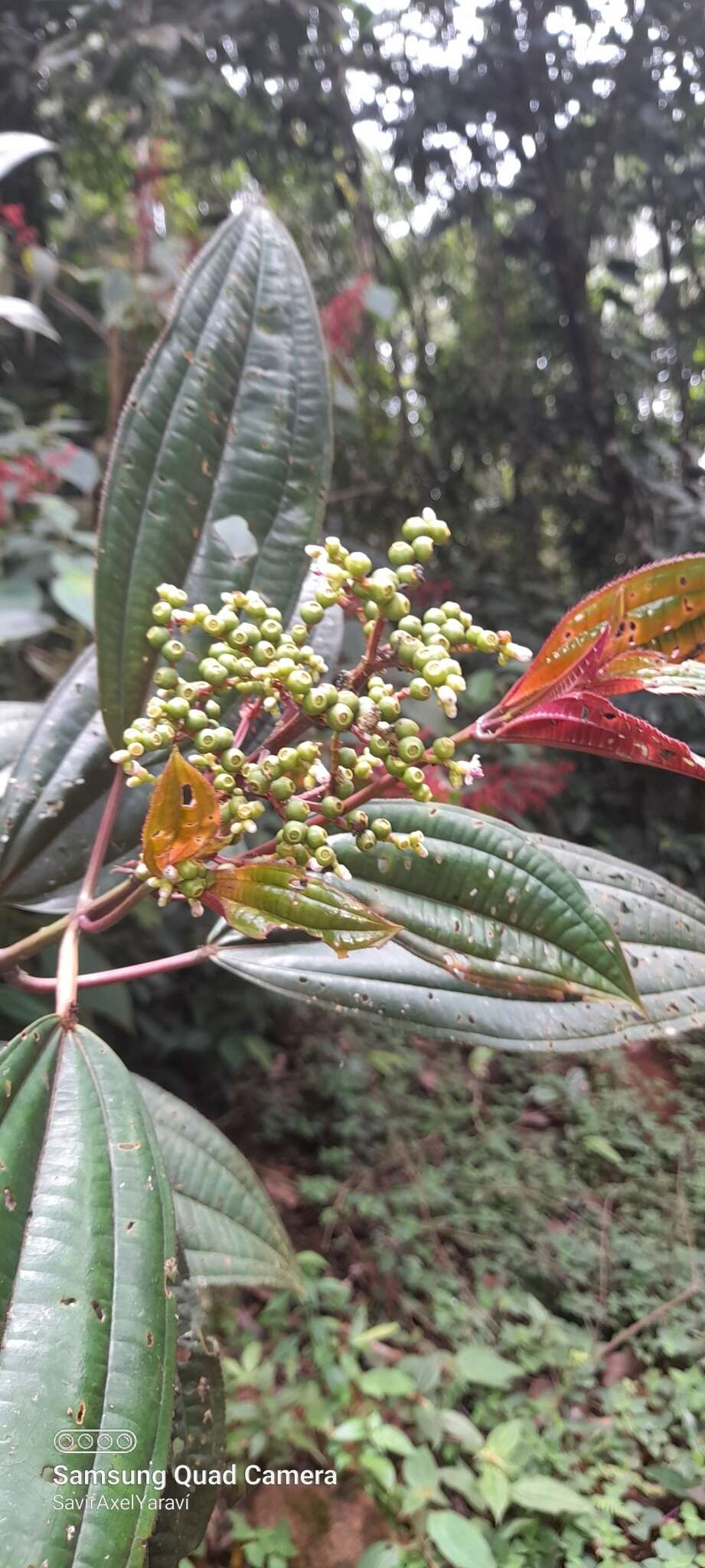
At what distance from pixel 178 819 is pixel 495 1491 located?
0.85 metres

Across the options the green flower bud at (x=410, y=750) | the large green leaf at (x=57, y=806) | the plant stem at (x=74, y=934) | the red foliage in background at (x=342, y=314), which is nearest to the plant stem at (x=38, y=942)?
the plant stem at (x=74, y=934)

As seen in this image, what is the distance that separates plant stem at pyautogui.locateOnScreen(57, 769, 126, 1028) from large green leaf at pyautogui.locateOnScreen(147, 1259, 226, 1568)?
0.18m

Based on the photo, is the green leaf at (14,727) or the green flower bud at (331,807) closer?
the green flower bud at (331,807)

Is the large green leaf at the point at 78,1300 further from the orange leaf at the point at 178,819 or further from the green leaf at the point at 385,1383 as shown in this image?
the green leaf at the point at 385,1383

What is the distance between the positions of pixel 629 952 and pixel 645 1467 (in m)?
0.73

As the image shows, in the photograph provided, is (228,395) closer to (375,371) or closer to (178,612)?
(178,612)

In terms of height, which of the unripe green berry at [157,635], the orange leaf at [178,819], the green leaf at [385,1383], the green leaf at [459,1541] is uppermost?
the unripe green berry at [157,635]

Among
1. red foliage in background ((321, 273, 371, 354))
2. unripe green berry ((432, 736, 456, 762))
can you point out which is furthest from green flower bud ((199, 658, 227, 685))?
red foliage in background ((321, 273, 371, 354))

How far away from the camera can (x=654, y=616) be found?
1.18 ft

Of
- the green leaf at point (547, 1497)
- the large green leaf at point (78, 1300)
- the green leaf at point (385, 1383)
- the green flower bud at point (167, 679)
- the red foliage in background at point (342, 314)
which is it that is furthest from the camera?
the red foliage in background at point (342, 314)

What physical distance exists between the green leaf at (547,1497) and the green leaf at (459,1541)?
0.06m

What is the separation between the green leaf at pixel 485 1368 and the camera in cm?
93

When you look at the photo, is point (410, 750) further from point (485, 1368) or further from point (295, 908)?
point (485, 1368)

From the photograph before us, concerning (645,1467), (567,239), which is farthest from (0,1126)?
(567,239)
